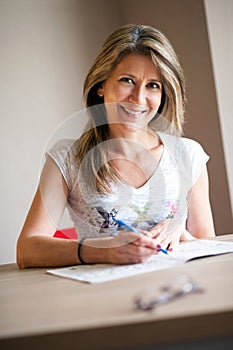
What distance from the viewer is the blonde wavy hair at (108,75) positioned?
1664 millimetres

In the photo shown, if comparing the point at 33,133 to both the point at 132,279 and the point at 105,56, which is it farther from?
the point at 132,279

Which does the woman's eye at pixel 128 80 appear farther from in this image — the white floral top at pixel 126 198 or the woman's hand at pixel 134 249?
the woman's hand at pixel 134 249

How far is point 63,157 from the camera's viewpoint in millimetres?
1721

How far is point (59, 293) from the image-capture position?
102cm

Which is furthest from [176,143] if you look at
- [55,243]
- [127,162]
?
A: [55,243]

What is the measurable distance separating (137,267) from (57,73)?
1852 millimetres

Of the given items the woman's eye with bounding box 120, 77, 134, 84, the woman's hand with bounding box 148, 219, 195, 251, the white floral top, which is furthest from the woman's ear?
the woman's hand with bounding box 148, 219, 195, 251

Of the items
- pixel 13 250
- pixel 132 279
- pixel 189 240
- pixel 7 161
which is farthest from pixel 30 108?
pixel 132 279

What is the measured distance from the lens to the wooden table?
2.49 feet

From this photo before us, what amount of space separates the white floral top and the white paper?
154mm

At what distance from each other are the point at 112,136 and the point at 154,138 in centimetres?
15

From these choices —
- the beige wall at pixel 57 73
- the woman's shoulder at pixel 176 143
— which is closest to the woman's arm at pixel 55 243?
the woman's shoulder at pixel 176 143

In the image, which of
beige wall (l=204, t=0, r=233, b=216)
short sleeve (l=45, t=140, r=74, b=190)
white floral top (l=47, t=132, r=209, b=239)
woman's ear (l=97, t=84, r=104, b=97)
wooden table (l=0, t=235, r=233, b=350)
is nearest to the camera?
wooden table (l=0, t=235, r=233, b=350)

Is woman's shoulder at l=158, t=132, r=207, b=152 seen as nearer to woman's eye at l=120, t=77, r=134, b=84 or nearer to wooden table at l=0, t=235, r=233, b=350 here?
woman's eye at l=120, t=77, r=134, b=84
